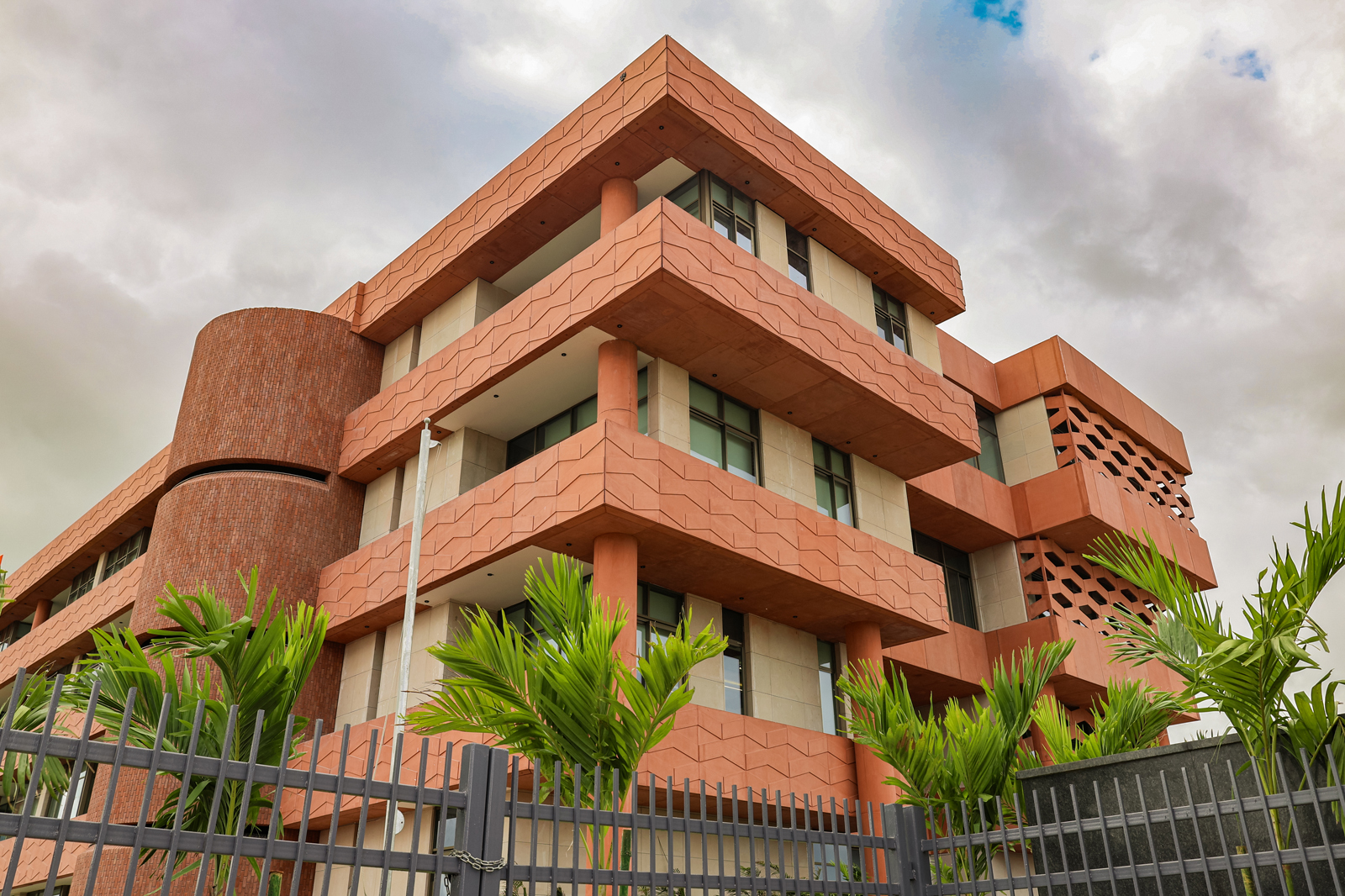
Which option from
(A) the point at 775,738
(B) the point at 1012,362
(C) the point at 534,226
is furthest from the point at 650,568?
(B) the point at 1012,362

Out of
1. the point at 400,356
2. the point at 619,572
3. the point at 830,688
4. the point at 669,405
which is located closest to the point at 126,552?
the point at 400,356

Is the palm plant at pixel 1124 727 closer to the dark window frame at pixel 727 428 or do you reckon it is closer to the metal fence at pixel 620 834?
the metal fence at pixel 620 834

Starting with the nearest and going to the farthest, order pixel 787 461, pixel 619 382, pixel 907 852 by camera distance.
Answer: pixel 907 852, pixel 619 382, pixel 787 461

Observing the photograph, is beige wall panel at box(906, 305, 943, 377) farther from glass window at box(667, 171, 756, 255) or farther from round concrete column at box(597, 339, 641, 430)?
round concrete column at box(597, 339, 641, 430)

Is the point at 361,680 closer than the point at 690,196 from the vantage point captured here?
No

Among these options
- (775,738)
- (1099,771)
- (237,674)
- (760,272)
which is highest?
(760,272)

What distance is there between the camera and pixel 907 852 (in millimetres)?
7395

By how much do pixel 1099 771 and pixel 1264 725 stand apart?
142 centimetres

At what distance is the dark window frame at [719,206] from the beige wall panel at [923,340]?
205 inches

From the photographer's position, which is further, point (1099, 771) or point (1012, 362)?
point (1012, 362)

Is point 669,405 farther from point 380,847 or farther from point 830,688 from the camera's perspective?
point 380,847

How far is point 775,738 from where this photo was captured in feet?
56.8

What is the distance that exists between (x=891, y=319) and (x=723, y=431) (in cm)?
615

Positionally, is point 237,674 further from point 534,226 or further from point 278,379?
point 278,379
